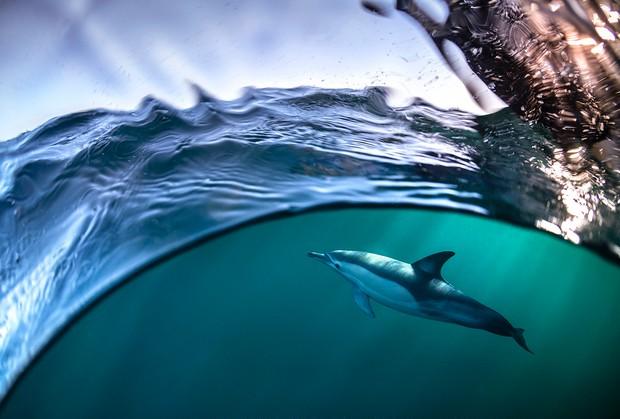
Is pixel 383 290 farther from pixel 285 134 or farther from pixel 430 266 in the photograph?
pixel 285 134

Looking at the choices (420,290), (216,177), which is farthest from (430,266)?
(216,177)

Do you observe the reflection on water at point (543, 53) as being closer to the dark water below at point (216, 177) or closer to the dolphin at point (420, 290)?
the dark water below at point (216, 177)

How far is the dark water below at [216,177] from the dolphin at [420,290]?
204cm

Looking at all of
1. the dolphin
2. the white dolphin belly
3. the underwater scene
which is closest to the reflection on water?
the underwater scene

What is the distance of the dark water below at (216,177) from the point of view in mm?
3031

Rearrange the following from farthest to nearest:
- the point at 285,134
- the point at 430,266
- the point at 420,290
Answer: the point at 420,290 → the point at 430,266 → the point at 285,134

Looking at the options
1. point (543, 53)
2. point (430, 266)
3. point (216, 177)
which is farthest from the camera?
point (430, 266)

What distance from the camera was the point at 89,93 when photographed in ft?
8.01

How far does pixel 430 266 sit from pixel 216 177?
3.92 meters

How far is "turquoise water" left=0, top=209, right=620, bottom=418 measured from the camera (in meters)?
16.9

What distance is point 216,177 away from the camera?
371 centimetres

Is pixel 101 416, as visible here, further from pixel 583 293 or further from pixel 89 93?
pixel 583 293

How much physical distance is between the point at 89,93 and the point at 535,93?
281cm

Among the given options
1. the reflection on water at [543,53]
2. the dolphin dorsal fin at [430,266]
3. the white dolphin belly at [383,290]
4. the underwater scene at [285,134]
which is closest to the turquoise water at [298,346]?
the white dolphin belly at [383,290]
